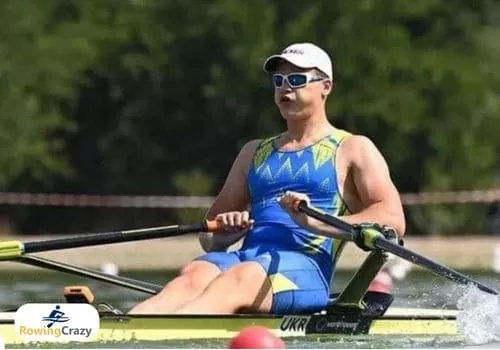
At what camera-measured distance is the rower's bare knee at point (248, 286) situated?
22.7 ft

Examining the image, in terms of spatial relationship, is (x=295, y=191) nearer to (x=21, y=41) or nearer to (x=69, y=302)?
(x=69, y=302)

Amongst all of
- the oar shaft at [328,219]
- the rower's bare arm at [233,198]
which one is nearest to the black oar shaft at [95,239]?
the rower's bare arm at [233,198]

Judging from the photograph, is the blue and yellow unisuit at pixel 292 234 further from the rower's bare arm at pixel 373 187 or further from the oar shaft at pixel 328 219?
the oar shaft at pixel 328 219

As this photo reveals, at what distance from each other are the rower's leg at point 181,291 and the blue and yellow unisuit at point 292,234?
99mm

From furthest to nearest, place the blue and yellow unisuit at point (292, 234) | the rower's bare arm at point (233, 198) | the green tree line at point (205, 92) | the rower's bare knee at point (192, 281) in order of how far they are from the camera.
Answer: the green tree line at point (205, 92) → the rower's bare arm at point (233, 198) → the blue and yellow unisuit at point (292, 234) → the rower's bare knee at point (192, 281)

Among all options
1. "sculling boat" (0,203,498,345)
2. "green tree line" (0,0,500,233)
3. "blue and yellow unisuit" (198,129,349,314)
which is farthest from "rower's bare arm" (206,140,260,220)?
"green tree line" (0,0,500,233)

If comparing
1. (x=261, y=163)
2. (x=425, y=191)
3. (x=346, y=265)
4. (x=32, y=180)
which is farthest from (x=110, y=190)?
(x=261, y=163)

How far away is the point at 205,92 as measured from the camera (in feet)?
91.6

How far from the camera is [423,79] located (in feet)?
88.8

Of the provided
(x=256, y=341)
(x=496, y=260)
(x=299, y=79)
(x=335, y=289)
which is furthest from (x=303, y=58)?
(x=496, y=260)

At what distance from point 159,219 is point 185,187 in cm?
73

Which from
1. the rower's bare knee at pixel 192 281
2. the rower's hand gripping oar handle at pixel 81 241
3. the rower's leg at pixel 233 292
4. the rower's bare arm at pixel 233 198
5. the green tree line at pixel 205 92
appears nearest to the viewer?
the rower's leg at pixel 233 292

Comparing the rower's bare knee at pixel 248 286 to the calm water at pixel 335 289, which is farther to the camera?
the rower's bare knee at pixel 248 286

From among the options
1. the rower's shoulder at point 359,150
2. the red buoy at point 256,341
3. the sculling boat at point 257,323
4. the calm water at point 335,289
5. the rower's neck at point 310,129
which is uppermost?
the rower's neck at point 310,129
